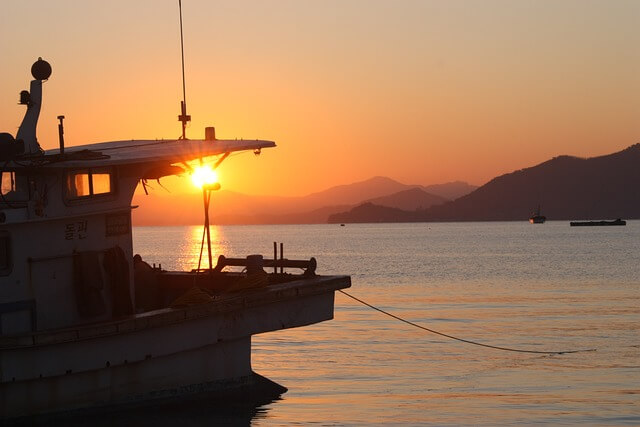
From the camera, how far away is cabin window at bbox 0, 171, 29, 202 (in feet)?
56.8

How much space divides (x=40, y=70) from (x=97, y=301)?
162 inches

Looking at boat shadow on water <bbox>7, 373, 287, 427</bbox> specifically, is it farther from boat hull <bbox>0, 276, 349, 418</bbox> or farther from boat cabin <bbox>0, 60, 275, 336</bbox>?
boat cabin <bbox>0, 60, 275, 336</bbox>

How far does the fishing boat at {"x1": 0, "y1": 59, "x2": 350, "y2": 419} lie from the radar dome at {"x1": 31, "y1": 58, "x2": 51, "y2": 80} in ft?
0.07

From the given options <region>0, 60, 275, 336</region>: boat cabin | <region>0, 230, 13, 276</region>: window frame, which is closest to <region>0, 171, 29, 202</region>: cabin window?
<region>0, 60, 275, 336</region>: boat cabin

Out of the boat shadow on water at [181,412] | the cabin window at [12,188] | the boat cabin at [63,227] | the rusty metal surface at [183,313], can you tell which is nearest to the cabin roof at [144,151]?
the boat cabin at [63,227]

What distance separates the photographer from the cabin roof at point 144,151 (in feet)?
57.1

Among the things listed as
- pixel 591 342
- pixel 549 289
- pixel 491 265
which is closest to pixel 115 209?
pixel 591 342

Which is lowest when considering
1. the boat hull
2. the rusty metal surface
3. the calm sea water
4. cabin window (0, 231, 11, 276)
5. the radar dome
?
the calm sea water

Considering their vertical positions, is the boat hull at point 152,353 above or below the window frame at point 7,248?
below

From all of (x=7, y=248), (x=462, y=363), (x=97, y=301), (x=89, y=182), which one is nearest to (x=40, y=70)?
(x=89, y=182)

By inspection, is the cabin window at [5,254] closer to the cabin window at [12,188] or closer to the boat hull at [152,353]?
the cabin window at [12,188]

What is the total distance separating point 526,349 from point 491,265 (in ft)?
193

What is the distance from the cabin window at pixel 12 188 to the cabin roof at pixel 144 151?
0.57m

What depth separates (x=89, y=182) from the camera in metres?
18.2
